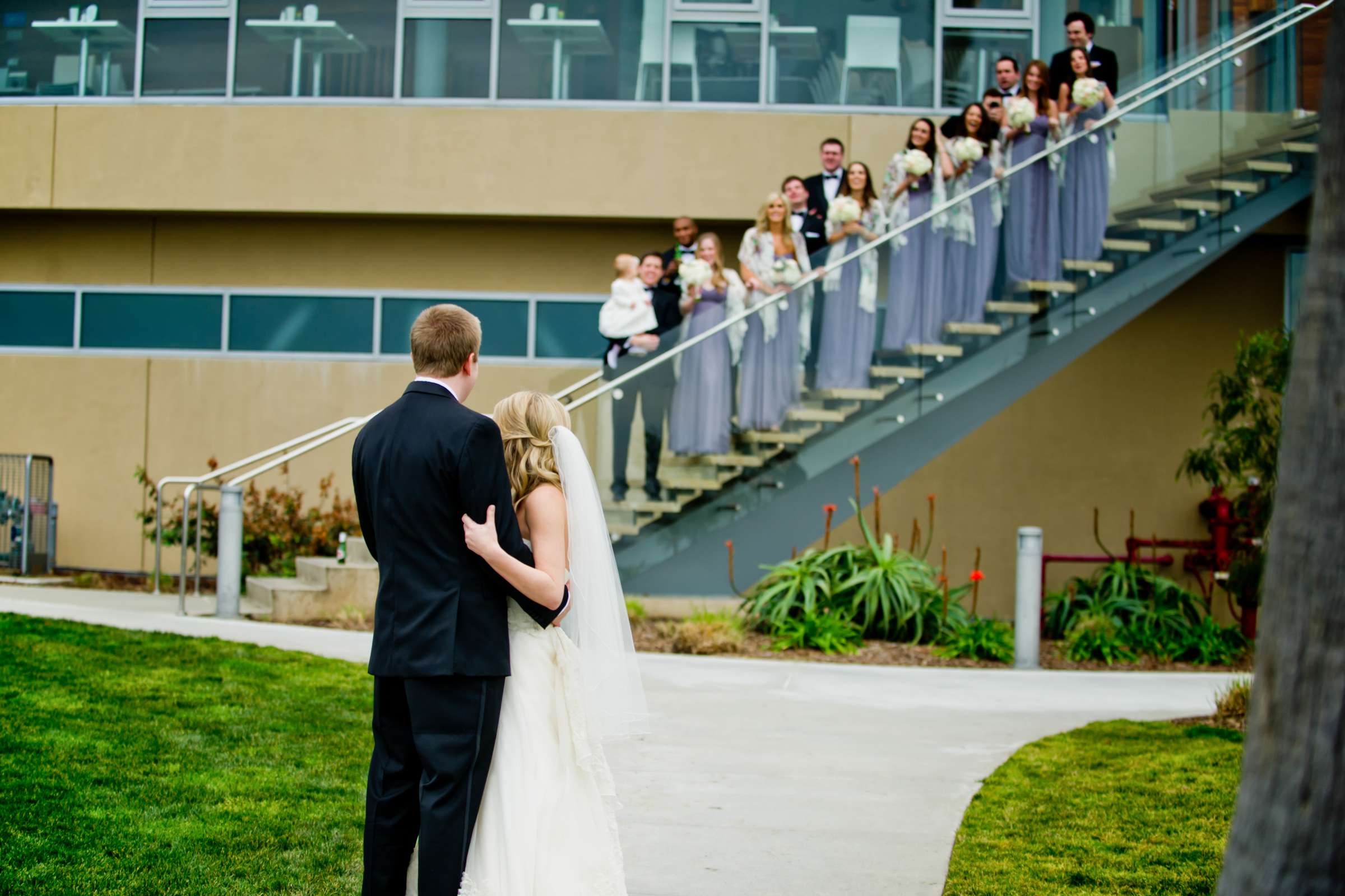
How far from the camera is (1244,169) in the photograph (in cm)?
1240

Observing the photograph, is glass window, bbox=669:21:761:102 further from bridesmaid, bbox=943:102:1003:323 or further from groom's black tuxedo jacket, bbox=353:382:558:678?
groom's black tuxedo jacket, bbox=353:382:558:678

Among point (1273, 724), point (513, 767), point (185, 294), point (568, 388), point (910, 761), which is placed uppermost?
point (185, 294)

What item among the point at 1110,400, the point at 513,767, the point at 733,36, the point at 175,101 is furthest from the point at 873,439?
the point at 175,101

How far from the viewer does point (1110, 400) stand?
1470cm

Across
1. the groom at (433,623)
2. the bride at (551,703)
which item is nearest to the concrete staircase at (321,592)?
the bride at (551,703)

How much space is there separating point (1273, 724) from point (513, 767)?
2.30m

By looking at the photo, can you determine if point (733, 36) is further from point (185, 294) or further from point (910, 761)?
point (910, 761)

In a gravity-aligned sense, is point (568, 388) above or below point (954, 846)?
above

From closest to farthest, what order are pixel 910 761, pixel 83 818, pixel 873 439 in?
pixel 83 818, pixel 910 761, pixel 873 439

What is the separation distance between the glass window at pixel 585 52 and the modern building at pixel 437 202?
31 mm

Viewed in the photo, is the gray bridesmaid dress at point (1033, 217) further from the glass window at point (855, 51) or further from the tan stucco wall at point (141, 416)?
the tan stucco wall at point (141, 416)

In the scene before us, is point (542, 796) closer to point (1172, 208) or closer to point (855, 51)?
point (1172, 208)

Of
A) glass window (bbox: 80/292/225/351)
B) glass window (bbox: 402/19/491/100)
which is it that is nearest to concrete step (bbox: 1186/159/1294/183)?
glass window (bbox: 402/19/491/100)

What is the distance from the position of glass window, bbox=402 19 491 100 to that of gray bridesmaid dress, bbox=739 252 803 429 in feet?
18.0
